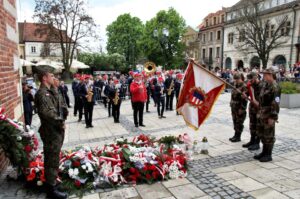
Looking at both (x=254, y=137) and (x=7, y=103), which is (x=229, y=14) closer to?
(x=254, y=137)

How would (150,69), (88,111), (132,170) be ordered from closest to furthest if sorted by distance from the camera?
(132,170) < (88,111) < (150,69)

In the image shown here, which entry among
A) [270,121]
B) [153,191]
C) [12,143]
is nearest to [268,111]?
[270,121]

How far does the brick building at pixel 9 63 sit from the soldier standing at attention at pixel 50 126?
1.32m

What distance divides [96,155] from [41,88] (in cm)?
182

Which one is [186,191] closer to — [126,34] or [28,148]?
[28,148]

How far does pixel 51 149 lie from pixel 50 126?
0.35 metres

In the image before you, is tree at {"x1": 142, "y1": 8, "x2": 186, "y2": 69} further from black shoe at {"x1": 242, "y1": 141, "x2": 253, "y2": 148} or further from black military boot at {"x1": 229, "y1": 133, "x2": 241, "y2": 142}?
black shoe at {"x1": 242, "y1": 141, "x2": 253, "y2": 148}

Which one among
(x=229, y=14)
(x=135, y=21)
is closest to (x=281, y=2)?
→ (x=229, y=14)

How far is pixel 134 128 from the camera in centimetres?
916

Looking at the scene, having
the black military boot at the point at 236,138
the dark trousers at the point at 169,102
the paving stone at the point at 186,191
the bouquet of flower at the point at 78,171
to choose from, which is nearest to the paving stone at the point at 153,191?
the paving stone at the point at 186,191

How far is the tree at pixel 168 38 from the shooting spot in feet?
153

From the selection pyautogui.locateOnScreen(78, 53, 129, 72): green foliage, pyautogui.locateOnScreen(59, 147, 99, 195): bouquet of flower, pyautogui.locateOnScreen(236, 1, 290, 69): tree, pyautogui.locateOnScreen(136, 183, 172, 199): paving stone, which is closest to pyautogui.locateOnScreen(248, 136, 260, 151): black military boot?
pyautogui.locateOnScreen(136, 183, 172, 199): paving stone

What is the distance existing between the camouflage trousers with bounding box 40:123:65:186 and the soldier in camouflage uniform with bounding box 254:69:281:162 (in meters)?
4.02

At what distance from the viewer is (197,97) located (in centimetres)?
569
